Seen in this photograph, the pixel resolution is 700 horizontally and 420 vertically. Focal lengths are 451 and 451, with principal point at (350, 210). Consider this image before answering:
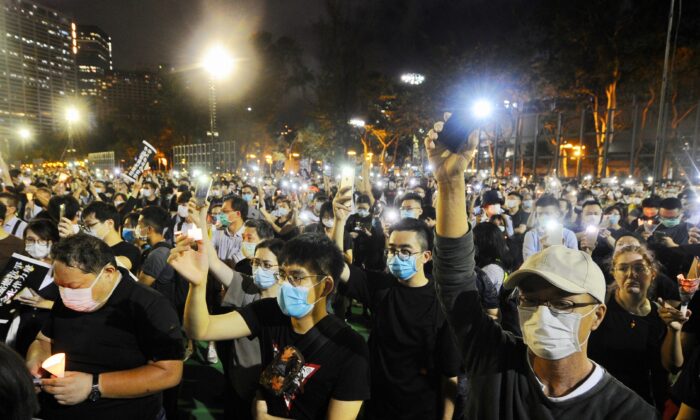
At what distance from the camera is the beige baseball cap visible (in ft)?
5.78

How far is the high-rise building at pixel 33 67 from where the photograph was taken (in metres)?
112

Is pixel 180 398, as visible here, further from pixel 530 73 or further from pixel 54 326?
pixel 530 73

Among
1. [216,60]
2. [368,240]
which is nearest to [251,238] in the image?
[368,240]

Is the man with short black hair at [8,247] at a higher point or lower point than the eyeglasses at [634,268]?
lower

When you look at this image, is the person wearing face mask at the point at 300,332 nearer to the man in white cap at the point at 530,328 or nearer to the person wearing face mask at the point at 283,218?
the man in white cap at the point at 530,328

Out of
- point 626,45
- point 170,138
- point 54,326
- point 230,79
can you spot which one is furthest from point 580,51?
point 170,138

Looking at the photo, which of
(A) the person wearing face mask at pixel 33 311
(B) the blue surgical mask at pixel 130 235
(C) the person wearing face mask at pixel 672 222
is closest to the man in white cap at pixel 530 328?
(A) the person wearing face mask at pixel 33 311

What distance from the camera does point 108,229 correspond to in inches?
203

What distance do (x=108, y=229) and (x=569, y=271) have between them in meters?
4.95

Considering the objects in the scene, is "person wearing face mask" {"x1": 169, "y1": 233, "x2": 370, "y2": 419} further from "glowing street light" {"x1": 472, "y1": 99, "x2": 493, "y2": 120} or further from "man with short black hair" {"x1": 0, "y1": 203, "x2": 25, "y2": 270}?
"man with short black hair" {"x1": 0, "y1": 203, "x2": 25, "y2": 270}

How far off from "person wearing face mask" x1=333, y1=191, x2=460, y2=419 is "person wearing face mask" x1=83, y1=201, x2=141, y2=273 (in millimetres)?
2915

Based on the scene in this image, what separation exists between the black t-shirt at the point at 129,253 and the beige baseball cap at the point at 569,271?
4361 millimetres

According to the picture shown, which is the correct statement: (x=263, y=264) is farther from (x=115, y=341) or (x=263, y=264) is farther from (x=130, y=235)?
(x=130, y=235)

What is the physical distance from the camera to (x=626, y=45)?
30.2 m
